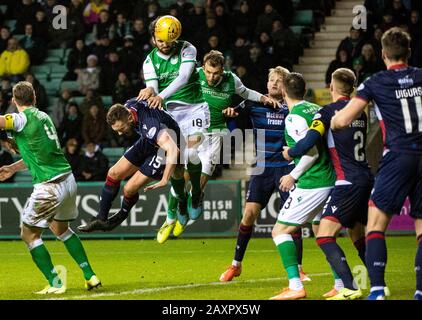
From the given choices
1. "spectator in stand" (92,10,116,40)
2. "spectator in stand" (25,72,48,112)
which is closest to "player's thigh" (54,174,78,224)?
"spectator in stand" (25,72,48,112)

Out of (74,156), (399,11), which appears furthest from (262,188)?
(399,11)

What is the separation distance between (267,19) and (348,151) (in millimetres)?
12578

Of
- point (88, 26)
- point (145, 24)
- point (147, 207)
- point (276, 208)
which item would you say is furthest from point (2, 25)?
point (276, 208)

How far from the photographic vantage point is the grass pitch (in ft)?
35.1

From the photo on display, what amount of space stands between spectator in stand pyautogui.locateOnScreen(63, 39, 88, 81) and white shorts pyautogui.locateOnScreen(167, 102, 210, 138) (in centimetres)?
1042

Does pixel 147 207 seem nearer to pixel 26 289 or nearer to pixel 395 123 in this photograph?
pixel 26 289

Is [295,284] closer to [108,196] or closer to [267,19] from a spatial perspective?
[108,196]

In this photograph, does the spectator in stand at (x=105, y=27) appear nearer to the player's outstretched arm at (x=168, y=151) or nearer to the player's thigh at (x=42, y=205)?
the player's outstretched arm at (x=168, y=151)

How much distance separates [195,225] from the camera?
19062 mm

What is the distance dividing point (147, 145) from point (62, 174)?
1.76 m

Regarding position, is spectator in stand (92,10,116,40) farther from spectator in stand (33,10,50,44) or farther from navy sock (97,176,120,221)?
navy sock (97,176,120,221)

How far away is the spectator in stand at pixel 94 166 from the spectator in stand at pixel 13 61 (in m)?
4.03

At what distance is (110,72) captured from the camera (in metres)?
22.1
